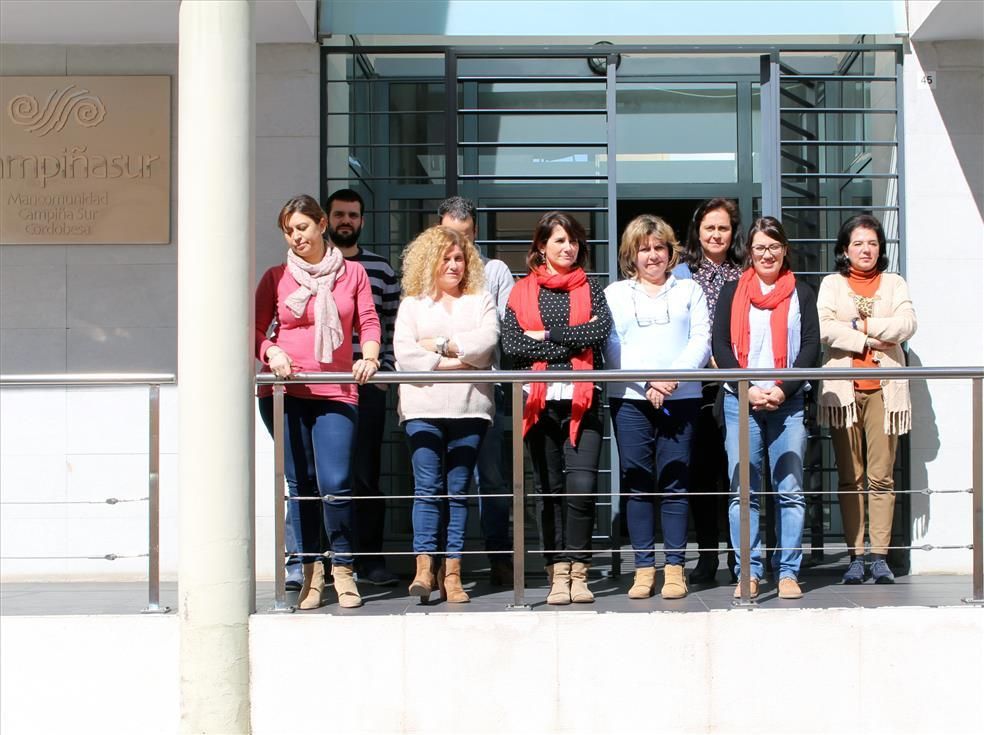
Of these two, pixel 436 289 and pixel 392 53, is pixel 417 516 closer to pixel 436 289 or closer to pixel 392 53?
pixel 436 289

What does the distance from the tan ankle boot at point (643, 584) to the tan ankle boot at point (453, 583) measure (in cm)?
77

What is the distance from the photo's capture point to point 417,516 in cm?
523

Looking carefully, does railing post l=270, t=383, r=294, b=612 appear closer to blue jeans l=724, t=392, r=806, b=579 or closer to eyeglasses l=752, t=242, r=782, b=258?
blue jeans l=724, t=392, r=806, b=579

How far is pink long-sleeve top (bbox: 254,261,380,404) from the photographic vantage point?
5230 mm

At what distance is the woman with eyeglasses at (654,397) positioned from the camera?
533 cm

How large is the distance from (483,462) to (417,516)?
2.12ft

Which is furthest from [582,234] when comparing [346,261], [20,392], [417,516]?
[20,392]

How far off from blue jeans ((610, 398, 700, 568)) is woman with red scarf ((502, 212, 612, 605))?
150 millimetres

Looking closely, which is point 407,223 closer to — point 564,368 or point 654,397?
point 564,368

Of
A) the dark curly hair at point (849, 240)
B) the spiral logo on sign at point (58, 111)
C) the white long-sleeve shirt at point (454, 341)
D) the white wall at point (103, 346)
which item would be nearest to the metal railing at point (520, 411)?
the white long-sleeve shirt at point (454, 341)

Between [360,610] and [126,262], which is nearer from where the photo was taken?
[360,610]

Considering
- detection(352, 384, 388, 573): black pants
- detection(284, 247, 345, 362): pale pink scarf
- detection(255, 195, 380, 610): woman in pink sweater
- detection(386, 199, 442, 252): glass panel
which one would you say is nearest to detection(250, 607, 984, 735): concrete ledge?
detection(255, 195, 380, 610): woman in pink sweater

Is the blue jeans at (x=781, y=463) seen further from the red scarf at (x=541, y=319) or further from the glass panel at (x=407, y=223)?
the glass panel at (x=407, y=223)

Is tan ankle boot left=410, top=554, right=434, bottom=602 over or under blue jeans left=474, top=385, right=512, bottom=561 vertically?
under
